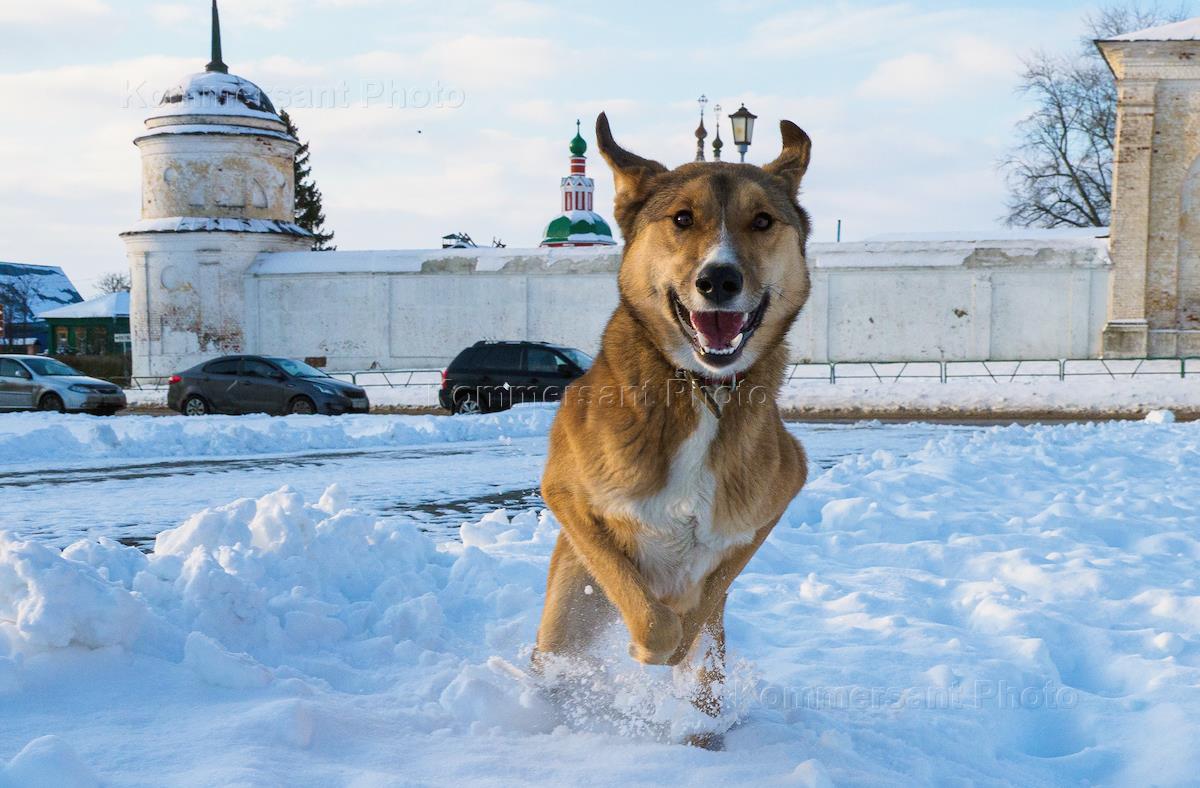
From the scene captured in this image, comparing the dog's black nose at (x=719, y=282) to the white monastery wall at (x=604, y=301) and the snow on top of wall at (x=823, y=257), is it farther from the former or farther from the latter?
the snow on top of wall at (x=823, y=257)

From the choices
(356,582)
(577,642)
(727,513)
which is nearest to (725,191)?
(727,513)

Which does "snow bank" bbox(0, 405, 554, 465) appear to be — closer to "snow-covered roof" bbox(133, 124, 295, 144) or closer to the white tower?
the white tower

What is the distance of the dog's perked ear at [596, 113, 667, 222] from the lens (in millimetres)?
4555

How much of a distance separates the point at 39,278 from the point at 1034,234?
234ft

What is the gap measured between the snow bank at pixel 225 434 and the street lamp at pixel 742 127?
6.01 meters

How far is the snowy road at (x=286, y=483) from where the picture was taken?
29.9 feet

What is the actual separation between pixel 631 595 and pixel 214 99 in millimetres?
39459

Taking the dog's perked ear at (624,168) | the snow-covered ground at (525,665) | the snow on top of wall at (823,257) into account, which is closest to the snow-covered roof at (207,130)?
the snow on top of wall at (823,257)

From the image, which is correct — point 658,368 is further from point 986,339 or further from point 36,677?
point 986,339

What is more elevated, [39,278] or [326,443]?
[39,278]

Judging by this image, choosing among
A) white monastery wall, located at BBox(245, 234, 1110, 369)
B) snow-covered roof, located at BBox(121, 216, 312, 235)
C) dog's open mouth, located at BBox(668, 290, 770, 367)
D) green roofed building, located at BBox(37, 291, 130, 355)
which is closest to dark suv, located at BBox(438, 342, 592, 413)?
white monastery wall, located at BBox(245, 234, 1110, 369)

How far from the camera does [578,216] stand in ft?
208

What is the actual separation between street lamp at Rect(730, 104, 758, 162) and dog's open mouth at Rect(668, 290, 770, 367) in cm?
1568

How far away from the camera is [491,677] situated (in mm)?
4590
